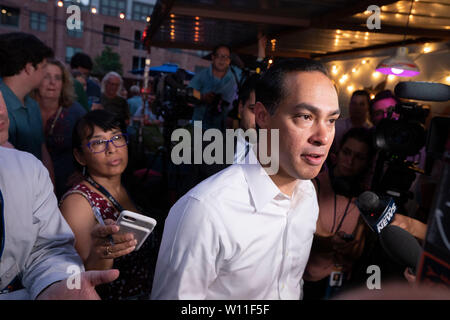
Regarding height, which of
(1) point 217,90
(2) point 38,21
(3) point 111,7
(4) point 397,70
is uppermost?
(3) point 111,7

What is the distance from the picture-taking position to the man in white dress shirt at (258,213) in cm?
91

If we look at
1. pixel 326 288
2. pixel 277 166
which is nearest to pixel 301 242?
pixel 277 166

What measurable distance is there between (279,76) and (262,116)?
0.14 metres

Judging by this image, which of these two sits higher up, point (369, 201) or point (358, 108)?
point (358, 108)


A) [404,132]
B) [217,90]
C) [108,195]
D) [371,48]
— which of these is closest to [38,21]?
[371,48]

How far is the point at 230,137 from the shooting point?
204 cm

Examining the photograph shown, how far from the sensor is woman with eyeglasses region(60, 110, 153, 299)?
143 centimetres

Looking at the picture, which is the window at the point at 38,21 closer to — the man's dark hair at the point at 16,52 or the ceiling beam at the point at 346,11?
the ceiling beam at the point at 346,11

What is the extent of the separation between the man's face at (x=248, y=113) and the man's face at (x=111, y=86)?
3.50 meters

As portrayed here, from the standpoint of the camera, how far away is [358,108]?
274 centimetres

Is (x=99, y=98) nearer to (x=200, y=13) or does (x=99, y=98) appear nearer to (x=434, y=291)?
(x=200, y=13)

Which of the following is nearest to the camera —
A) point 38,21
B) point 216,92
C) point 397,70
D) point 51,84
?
point 51,84

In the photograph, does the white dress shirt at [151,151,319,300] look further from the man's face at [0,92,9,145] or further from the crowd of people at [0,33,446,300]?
the man's face at [0,92,9,145]

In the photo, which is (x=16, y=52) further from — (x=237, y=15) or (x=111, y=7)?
(x=111, y=7)
